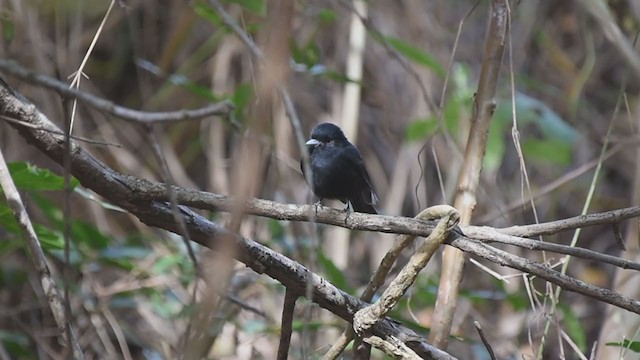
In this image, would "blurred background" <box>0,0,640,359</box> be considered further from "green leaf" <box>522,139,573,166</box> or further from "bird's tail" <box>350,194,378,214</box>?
"bird's tail" <box>350,194,378,214</box>

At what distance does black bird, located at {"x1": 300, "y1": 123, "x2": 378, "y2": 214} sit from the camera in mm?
3350

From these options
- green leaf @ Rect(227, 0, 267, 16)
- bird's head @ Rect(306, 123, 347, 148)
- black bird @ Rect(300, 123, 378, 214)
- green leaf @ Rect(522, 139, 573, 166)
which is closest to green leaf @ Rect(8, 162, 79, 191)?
green leaf @ Rect(227, 0, 267, 16)

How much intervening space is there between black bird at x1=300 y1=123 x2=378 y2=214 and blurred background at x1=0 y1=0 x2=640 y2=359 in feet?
0.91

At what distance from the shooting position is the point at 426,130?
3744mm

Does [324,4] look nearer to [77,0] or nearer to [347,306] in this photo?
→ [77,0]

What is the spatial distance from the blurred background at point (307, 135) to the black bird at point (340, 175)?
279 millimetres

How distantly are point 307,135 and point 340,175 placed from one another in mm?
1986

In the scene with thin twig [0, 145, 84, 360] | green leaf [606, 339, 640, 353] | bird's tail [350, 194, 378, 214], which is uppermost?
bird's tail [350, 194, 378, 214]

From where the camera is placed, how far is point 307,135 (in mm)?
5309

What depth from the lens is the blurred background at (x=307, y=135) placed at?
3652 mm

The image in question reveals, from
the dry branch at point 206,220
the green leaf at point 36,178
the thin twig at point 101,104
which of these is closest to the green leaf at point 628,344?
the dry branch at point 206,220

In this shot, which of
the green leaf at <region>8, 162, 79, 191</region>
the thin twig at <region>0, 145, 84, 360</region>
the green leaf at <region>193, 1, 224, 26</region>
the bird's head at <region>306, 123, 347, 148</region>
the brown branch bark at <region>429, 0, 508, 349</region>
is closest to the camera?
the thin twig at <region>0, 145, 84, 360</region>

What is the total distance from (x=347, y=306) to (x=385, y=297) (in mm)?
151

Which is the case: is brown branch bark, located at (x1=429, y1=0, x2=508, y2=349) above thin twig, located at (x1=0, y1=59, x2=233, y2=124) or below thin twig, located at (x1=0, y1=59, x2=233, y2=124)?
above
